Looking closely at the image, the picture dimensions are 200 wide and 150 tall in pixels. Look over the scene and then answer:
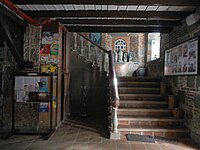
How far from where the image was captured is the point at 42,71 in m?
3.99

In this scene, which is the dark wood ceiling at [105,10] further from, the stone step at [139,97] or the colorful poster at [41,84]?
the stone step at [139,97]

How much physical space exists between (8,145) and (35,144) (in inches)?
19.3

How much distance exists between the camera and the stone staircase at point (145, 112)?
3741mm

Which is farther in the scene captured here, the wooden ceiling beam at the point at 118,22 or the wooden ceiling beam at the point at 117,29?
the wooden ceiling beam at the point at 117,29

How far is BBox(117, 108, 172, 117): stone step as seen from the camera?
4285mm

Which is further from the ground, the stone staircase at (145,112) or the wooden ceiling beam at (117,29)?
the wooden ceiling beam at (117,29)

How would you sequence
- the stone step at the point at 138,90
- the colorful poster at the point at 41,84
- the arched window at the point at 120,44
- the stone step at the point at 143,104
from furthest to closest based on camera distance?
the arched window at the point at 120,44 < the stone step at the point at 138,90 < the stone step at the point at 143,104 < the colorful poster at the point at 41,84

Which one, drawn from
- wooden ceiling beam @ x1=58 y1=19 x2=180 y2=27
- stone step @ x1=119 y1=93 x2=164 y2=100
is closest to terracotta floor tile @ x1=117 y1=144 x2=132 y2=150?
stone step @ x1=119 y1=93 x2=164 y2=100

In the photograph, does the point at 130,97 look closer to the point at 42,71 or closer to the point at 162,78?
the point at 162,78

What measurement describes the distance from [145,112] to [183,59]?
160 centimetres

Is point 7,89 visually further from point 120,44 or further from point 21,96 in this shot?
point 120,44

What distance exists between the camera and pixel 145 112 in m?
4.29

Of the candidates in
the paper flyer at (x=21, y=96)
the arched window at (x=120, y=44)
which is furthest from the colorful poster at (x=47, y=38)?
the arched window at (x=120, y=44)

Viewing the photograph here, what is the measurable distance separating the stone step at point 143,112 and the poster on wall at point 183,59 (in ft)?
3.56
